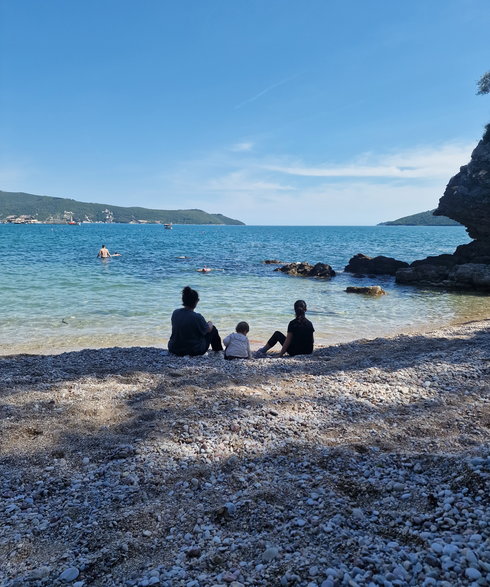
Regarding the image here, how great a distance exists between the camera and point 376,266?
3347 centimetres

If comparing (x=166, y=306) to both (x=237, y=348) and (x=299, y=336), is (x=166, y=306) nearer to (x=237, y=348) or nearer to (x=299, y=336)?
(x=237, y=348)

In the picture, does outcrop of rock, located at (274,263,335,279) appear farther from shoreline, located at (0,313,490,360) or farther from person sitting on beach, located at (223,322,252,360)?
person sitting on beach, located at (223,322,252,360)

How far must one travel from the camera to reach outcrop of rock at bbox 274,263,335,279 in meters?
31.1

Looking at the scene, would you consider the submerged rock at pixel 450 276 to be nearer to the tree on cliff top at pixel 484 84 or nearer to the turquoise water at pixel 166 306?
the turquoise water at pixel 166 306

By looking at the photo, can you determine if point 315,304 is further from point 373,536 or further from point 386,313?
point 373,536

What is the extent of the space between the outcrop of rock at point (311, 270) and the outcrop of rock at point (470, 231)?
500 cm

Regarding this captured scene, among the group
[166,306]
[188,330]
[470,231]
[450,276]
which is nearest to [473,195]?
[470,231]

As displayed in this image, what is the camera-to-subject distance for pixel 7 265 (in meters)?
31.0

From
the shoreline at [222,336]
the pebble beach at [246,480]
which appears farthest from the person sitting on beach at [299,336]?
the pebble beach at [246,480]

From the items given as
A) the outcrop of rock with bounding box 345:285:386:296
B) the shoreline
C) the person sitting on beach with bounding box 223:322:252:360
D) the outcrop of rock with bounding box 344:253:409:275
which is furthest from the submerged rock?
the person sitting on beach with bounding box 223:322:252:360

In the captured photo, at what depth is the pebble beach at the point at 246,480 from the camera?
9.36ft

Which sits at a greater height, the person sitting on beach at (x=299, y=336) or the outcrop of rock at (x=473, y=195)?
the outcrop of rock at (x=473, y=195)

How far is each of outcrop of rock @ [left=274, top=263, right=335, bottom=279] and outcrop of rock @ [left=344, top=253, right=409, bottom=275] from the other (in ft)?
A: 10.9

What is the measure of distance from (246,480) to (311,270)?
28.4m
